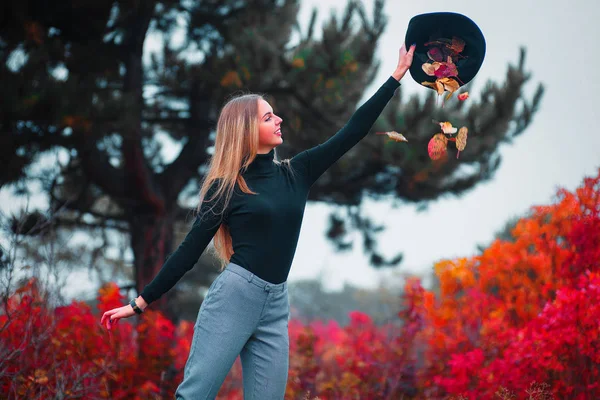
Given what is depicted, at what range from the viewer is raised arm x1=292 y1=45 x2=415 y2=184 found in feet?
8.41

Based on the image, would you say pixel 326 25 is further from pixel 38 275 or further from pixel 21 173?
pixel 38 275

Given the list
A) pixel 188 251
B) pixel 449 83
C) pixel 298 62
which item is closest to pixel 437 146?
pixel 449 83

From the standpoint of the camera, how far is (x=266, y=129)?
8.12 ft

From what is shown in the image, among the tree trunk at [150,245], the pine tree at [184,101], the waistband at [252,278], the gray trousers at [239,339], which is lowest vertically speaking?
the gray trousers at [239,339]

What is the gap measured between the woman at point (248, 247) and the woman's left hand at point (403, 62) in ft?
0.11

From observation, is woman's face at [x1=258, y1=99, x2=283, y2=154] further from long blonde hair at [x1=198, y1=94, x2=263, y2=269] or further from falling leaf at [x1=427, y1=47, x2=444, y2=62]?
falling leaf at [x1=427, y1=47, x2=444, y2=62]

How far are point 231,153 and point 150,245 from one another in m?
4.82

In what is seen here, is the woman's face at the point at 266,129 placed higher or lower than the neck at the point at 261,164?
higher

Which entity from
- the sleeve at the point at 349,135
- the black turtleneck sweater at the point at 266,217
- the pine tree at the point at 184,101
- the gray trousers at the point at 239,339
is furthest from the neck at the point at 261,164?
the pine tree at the point at 184,101

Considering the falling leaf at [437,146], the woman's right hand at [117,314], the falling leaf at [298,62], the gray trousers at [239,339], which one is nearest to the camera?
the gray trousers at [239,339]

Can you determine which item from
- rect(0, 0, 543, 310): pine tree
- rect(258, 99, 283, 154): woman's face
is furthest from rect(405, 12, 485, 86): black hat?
rect(0, 0, 543, 310): pine tree

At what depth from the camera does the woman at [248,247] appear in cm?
228

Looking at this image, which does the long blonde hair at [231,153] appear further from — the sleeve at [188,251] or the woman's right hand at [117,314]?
the woman's right hand at [117,314]

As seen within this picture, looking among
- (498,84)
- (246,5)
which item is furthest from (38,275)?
(498,84)
